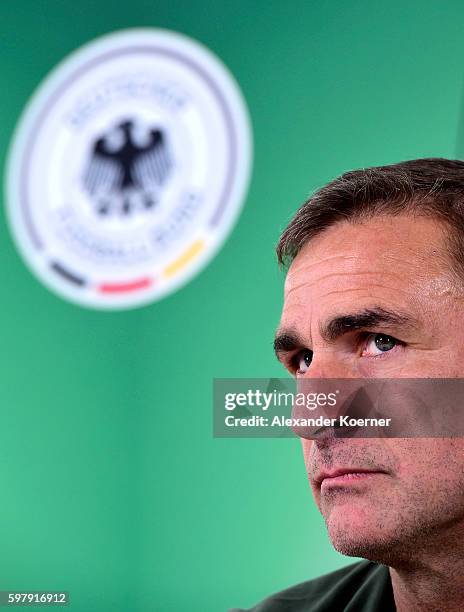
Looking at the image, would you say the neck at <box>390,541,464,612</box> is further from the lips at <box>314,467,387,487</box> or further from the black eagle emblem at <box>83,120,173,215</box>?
the black eagle emblem at <box>83,120,173,215</box>

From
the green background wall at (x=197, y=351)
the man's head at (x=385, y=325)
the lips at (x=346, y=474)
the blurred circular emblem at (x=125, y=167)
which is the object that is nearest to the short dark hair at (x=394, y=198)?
the man's head at (x=385, y=325)

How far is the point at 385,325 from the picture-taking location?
0.80 metres

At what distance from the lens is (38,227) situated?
1.48 metres

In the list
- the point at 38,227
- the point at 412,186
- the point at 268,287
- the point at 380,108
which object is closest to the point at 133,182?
the point at 38,227

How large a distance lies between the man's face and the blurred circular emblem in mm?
600

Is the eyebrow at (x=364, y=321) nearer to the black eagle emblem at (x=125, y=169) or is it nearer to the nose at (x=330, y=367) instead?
the nose at (x=330, y=367)

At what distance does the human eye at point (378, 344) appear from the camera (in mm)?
800

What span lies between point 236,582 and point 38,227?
75 cm

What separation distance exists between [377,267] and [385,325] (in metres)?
0.07

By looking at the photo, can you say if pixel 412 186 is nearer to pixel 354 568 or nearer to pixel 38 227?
pixel 354 568

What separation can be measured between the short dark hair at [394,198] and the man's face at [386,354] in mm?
16

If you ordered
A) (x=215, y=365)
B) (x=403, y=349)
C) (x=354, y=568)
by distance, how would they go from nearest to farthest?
(x=403, y=349), (x=354, y=568), (x=215, y=365)

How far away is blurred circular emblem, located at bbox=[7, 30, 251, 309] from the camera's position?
1436 mm

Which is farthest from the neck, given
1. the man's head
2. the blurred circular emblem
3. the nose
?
the blurred circular emblem
